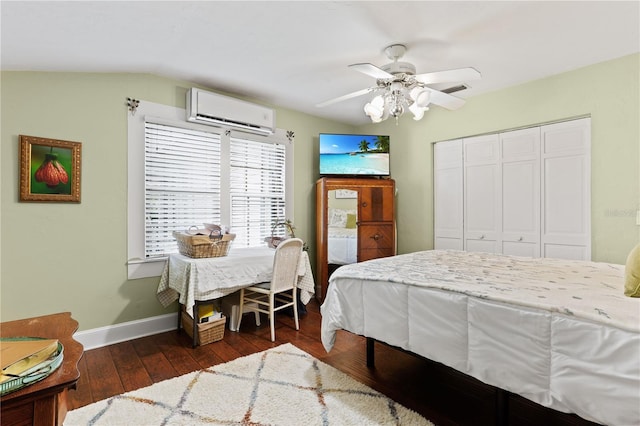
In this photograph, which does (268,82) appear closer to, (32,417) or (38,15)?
(38,15)

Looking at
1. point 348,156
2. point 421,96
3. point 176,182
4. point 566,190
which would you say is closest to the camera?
point 421,96

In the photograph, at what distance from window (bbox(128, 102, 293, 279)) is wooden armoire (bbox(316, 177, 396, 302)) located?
564mm

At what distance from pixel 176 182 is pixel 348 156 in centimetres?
219

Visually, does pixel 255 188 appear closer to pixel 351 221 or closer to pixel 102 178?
pixel 351 221

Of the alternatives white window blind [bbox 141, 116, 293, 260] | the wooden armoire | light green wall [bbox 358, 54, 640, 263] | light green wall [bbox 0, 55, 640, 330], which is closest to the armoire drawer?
the wooden armoire

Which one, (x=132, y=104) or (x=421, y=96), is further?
(x=132, y=104)

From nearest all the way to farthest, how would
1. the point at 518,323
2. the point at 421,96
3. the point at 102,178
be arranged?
the point at 518,323 < the point at 421,96 < the point at 102,178

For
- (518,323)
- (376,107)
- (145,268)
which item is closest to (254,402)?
(518,323)

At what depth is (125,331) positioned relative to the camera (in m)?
2.95

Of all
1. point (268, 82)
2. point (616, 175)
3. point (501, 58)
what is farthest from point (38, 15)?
point (616, 175)

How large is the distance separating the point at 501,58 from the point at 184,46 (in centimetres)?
267

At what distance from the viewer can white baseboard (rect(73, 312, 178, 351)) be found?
2770mm

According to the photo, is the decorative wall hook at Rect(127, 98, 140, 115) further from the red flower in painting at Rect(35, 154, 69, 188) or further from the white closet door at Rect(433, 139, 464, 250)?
the white closet door at Rect(433, 139, 464, 250)

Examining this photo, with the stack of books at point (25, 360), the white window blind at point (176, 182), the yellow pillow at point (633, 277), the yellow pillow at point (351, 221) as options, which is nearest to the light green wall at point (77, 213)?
the white window blind at point (176, 182)
